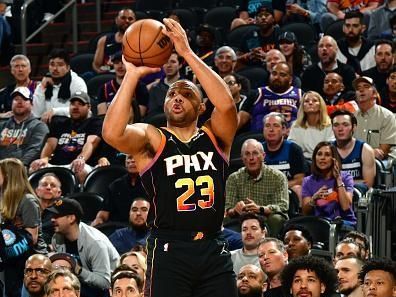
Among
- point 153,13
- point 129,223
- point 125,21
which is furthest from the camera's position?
point 153,13

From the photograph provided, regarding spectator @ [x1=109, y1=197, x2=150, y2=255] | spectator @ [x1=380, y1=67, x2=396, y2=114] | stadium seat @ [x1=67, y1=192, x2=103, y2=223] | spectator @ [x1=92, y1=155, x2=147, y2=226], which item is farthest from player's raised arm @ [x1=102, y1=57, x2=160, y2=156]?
spectator @ [x1=380, y1=67, x2=396, y2=114]

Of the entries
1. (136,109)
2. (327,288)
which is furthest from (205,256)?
(136,109)

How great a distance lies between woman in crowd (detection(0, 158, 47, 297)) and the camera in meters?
9.12

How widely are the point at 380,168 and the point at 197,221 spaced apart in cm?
476

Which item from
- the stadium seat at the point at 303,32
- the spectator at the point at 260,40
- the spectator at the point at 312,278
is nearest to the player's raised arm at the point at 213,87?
the spectator at the point at 312,278

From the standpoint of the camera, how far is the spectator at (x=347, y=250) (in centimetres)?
837

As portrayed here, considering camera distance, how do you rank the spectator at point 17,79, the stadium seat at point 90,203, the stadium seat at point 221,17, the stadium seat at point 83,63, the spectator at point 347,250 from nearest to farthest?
the spectator at point 347,250 < the stadium seat at point 90,203 < the spectator at point 17,79 < the stadium seat at point 83,63 < the stadium seat at point 221,17

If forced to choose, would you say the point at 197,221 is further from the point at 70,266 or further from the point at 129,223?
the point at 129,223

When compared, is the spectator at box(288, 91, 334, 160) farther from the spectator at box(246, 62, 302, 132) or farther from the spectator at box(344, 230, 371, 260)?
the spectator at box(344, 230, 371, 260)

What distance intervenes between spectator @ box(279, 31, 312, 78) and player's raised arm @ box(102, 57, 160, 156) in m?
6.89

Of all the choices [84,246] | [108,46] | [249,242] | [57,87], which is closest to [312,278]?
[249,242]

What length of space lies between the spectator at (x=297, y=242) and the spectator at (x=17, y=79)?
4.77 meters

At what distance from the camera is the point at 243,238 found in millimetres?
9180

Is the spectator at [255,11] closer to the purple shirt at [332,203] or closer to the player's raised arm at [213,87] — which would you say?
the purple shirt at [332,203]
